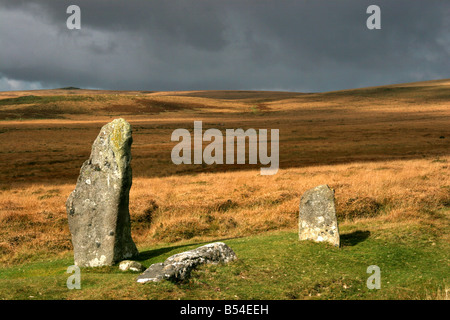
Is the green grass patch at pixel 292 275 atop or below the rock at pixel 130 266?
atop

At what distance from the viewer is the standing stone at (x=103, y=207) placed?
1519 cm

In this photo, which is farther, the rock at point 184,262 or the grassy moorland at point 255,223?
the grassy moorland at point 255,223

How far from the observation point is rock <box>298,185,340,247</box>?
1543 centimetres

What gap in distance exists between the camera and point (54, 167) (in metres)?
47.1

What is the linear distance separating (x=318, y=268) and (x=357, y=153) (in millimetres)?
43495

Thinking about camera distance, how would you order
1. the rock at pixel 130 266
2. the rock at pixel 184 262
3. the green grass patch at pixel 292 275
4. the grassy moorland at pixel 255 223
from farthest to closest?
the rock at pixel 130 266, the grassy moorland at pixel 255 223, the rock at pixel 184 262, the green grass patch at pixel 292 275

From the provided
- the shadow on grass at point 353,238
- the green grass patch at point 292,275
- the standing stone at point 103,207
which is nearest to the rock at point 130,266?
the green grass patch at point 292,275

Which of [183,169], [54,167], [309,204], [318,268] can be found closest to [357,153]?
[183,169]

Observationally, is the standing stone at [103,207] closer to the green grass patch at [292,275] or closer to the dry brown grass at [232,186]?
the green grass patch at [292,275]

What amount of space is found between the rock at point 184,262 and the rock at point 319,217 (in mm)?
4278

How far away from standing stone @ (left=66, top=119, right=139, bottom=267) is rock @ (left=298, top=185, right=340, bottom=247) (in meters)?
6.76

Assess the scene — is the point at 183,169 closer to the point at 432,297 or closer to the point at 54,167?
the point at 54,167

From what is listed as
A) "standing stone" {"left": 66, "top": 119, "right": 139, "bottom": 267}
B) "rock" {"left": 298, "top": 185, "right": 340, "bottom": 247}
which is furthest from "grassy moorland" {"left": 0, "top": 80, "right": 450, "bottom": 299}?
"standing stone" {"left": 66, "top": 119, "right": 139, "bottom": 267}

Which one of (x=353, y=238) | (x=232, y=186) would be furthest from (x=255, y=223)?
(x=232, y=186)
